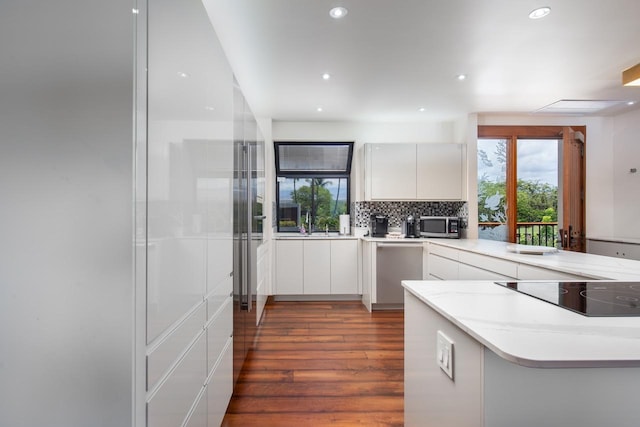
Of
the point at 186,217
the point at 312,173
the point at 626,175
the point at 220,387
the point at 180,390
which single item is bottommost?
the point at 220,387

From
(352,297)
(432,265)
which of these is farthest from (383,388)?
(352,297)

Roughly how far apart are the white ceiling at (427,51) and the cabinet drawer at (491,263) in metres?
1.60

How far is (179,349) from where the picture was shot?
1068 mm

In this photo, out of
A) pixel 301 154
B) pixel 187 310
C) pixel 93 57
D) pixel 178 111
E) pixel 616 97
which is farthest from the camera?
pixel 301 154

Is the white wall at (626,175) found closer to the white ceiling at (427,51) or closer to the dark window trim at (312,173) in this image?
the white ceiling at (427,51)

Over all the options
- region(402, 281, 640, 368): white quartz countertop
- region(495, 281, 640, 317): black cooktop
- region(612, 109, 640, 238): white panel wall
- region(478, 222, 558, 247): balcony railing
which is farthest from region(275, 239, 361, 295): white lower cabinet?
region(612, 109, 640, 238): white panel wall

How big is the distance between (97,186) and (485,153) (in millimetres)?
4446

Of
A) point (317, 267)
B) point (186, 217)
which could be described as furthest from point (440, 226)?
point (186, 217)

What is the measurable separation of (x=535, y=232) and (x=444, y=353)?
13.3 feet

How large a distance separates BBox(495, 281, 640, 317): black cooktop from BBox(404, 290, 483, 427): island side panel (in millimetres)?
361

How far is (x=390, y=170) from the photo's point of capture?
13.7 ft

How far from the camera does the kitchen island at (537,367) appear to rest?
0.68 m

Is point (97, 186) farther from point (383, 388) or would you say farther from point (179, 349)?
point (383, 388)

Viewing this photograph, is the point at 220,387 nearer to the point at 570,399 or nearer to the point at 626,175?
the point at 570,399
